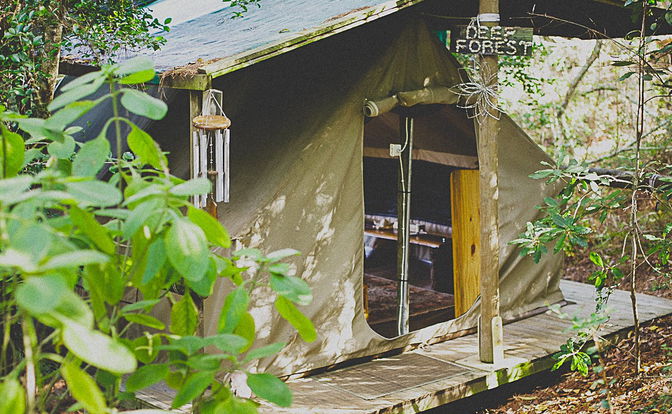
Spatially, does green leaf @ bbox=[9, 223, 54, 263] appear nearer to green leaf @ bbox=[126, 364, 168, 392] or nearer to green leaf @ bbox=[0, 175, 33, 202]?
green leaf @ bbox=[0, 175, 33, 202]

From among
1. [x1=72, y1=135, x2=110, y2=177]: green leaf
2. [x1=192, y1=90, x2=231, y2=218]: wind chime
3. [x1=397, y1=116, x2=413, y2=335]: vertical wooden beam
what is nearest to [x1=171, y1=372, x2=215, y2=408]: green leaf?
[x1=72, y1=135, x2=110, y2=177]: green leaf

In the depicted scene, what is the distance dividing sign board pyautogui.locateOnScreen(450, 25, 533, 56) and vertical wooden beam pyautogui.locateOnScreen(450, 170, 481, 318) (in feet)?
4.12

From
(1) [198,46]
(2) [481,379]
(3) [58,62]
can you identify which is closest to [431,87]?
(1) [198,46]

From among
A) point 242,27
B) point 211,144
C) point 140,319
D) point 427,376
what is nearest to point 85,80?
point 140,319

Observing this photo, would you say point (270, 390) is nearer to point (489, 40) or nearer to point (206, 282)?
point (206, 282)

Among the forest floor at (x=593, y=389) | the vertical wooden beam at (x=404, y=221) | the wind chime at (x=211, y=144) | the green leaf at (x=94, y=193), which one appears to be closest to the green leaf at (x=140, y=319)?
the green leaf at (x=94, y=193)

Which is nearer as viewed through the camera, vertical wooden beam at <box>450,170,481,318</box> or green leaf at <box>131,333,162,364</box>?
green leaf at <box>131,333,162,364</box>

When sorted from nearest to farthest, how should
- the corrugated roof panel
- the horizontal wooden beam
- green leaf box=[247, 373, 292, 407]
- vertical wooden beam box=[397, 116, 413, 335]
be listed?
green leaf box=[247, 373, 292, 407], the horizontal wooden beam, the corrugated roof panel, vertical wooden beam box=[397, 116, 413, 335]

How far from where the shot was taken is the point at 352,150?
445 cm

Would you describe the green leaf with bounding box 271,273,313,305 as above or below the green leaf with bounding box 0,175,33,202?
below

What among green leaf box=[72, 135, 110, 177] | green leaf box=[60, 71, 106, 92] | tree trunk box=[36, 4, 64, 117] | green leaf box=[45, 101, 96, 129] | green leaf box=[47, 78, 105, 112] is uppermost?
tree trunk box=[36, 4, 64, 117]

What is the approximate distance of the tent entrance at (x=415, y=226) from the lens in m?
5.32

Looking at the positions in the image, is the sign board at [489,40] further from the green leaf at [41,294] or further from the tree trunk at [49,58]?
the green leaf at [41,294]

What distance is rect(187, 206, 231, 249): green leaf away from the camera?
1.25 metres
